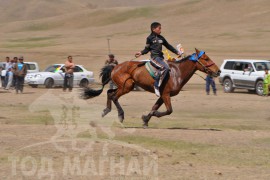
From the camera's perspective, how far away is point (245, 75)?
34.8 m

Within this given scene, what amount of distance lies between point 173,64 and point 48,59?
48253 millimetres

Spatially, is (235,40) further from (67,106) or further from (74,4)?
(74,4)

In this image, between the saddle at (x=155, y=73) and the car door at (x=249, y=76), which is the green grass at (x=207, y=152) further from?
the car door at (x=249, y=76)

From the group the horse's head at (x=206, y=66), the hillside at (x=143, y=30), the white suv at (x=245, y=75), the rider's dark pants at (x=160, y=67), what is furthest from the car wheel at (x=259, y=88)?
the hillside at (x=143, y=30)

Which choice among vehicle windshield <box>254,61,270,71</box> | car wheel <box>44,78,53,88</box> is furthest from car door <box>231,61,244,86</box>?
car wheel <box>44,78,53,88</box>

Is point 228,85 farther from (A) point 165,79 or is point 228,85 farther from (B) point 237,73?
(A) point 165,79

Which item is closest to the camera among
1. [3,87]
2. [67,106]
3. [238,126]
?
[238,126]

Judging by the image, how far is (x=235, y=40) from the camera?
76.8m

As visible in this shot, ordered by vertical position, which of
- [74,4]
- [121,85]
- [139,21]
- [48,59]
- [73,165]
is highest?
[74,4]

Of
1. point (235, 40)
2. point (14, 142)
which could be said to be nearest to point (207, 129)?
point (14, 142)

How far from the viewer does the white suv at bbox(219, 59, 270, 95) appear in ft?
111

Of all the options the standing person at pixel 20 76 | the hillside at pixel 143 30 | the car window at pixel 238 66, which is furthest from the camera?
the hillside at pixel 143 30

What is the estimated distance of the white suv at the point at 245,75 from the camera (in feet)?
111

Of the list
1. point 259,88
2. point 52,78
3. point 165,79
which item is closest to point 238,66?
point 259,88
